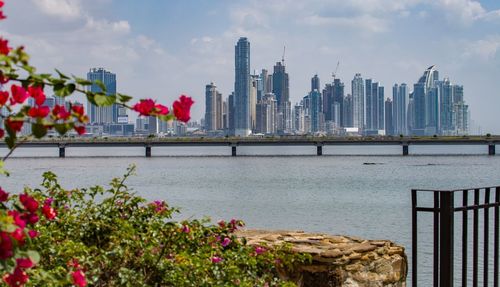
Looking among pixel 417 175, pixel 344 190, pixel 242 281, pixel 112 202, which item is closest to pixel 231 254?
pixel 242 281

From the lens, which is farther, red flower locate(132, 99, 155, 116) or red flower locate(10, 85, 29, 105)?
red flower locate(132, 99, 155, 116)

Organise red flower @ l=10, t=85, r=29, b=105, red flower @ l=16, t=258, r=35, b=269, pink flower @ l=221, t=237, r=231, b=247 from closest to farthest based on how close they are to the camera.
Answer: red flower @ l=16, t=258, r=35, b=269
red flower @ l=10, t=85, r=29, b=105
pink flower @ l=221, t=237, r=231, b=247

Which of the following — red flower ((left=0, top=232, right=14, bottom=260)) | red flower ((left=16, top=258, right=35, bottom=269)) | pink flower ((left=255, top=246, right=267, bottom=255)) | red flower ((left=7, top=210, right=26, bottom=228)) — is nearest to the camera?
red flower ((left=0, top=232, right=14, bottom=260))

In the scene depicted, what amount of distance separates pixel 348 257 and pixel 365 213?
35239 mm

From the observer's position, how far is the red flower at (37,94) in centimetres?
338

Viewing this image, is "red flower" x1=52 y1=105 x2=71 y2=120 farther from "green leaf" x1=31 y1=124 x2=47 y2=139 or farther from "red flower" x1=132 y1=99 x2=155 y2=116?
"red flower" x1=132 y1=99 x2=155 y2=116

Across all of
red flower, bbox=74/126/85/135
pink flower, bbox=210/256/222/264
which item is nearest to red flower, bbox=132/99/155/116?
red flower, bbox=74/126/85/135

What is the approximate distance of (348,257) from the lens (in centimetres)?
702

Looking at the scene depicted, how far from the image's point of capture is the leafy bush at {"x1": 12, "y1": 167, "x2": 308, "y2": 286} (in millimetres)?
5380

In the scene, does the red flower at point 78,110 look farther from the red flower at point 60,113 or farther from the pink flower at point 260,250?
the pink flower at point 260,250

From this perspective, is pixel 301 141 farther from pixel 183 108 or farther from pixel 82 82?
pixel 82 82

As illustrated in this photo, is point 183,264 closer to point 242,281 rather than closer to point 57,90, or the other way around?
point 242,281

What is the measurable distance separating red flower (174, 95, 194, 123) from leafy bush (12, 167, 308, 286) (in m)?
1.36

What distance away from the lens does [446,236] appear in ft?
22.7
